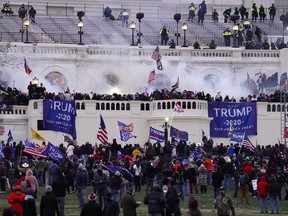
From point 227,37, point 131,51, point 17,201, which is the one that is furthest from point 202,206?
point 227,37

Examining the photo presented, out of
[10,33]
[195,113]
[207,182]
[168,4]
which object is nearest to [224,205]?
[207,182]

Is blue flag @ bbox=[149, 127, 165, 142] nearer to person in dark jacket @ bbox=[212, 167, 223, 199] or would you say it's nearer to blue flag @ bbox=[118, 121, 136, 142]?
blue flag @ bbox=[118, 121, 136, 142]

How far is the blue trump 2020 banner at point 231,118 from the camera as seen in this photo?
72.5 metres

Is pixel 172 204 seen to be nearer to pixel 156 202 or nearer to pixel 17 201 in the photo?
pixel 156 202

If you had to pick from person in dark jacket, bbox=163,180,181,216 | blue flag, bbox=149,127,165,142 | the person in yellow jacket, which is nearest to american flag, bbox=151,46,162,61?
the person in yellow jacket

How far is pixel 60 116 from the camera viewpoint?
68562mm

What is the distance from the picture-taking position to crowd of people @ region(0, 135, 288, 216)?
1535 inches

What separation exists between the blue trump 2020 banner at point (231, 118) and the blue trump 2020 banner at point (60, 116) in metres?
7.23

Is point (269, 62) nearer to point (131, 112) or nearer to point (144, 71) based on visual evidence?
point (144, 71)

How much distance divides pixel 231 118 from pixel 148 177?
21.8m

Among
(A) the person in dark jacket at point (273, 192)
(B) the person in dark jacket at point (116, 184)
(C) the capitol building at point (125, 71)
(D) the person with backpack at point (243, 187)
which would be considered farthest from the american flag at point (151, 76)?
(B) the person in dark jacket at point (116, 184)

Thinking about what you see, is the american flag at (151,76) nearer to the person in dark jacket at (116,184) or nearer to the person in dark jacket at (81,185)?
the person in dark jacket at (81,185)

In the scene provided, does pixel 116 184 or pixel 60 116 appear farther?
pixel 60 116

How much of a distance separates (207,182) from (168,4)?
47874mm
